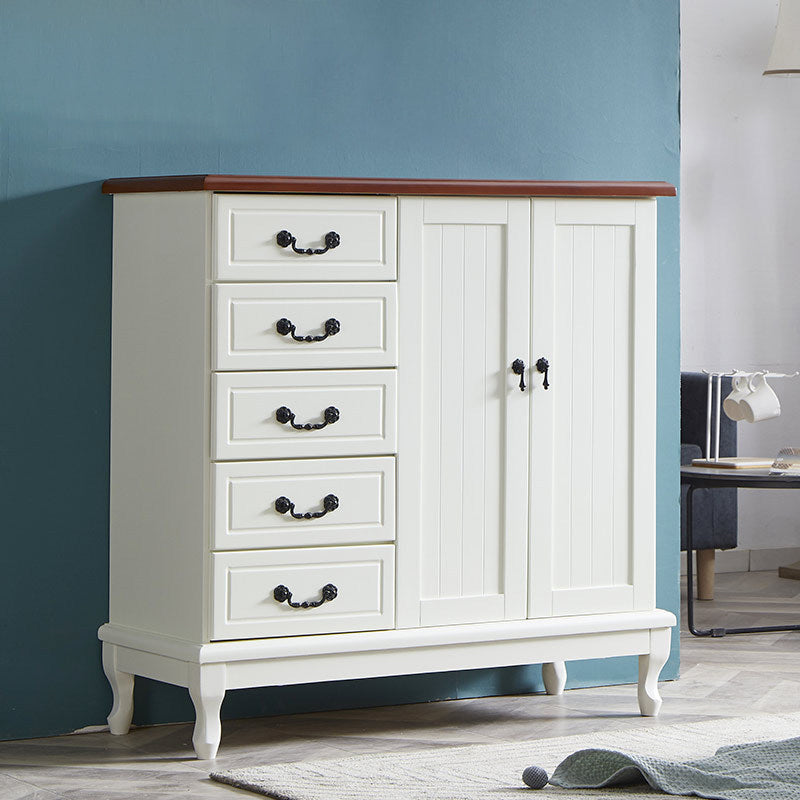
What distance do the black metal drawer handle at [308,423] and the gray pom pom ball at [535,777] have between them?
0.73 metres

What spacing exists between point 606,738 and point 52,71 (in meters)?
1.67

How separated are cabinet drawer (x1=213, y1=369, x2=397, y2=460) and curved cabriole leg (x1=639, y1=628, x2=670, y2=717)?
0.70 meters

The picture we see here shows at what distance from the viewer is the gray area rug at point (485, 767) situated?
2.37 meters

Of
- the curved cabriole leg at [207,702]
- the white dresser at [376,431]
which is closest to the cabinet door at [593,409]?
the white dresser at [376,431]

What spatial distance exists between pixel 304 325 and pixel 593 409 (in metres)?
0.64

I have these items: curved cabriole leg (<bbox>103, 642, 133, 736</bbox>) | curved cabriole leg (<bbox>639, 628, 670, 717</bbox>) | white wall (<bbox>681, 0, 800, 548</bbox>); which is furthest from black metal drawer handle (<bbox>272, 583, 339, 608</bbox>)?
white wall (<bbox>681, 0, 800, 548</bbox>)

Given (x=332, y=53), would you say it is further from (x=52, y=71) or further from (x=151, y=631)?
(x=151, y=631)

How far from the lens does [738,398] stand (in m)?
→ 4.07

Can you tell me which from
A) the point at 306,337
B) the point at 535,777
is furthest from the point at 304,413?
the point at 535,777

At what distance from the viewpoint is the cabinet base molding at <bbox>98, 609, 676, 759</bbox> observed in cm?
264

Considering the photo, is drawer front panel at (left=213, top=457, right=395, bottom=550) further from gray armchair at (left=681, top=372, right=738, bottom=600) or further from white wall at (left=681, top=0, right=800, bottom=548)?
white wall at (left=681, top=0, right=800, bottom=548)

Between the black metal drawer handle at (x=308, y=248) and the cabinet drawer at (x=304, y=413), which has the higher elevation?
the black metal drawer handle at (x=308, y=248)

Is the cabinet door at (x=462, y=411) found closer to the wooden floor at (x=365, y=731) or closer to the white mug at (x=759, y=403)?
the wooden floor at (x=365, y=731)

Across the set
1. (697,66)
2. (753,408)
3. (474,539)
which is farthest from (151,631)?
(697,66)
